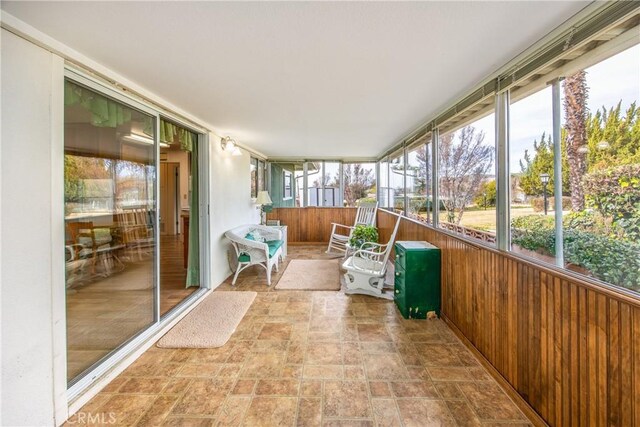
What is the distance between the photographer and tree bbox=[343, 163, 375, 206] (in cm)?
704

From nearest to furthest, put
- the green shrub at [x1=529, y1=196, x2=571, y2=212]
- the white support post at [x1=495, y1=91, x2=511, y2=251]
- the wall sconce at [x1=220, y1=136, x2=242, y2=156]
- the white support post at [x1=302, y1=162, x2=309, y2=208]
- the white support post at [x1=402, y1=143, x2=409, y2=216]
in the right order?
the green shrub at [x1=529, y1=196, x2=571, y2=212] → the white support post at [x1=495, y1=91, x2=511, y2=251] → the wall sconce at [x1=220, y1=136, x2=242, y2=156] → the white support post at [x1=402, y1=143, x2=409, y2=216] → the white support post at [x1=302, y1=162, x2=309, y2=208]

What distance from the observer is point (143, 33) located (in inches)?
58.6

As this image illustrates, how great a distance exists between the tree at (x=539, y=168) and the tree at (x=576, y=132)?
43 millimetres

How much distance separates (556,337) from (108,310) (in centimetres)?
307

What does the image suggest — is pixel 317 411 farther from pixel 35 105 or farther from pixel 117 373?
pixel 35 105

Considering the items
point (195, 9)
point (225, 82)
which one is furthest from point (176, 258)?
point (195, 9)

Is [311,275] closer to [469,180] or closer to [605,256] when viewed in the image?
[469,180]

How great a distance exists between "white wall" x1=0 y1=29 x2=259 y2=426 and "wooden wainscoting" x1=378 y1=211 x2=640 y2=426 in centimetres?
274

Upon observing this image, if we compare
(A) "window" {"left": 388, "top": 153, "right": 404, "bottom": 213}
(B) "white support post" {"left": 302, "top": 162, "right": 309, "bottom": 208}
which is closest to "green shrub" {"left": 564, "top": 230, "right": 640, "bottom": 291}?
(A) "window" {"left": 388, "top": 153, "right": 404, "bottom": 213}

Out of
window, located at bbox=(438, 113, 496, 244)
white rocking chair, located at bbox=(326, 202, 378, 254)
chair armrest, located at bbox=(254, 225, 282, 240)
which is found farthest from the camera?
white rocking chair, located at bbox=(326, 202, 378, 254)

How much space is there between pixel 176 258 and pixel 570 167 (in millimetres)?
5501

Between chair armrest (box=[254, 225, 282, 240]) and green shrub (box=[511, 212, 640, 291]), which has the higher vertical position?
green shrub (box=[511, 212, 640, 291])

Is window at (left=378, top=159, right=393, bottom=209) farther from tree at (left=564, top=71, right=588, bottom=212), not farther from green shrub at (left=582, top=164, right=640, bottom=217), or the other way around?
green shrub at (left=582, top=164, right=640, bottom=217)

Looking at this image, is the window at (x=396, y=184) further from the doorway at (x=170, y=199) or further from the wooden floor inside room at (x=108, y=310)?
the doorway at (x=170, y=199)
